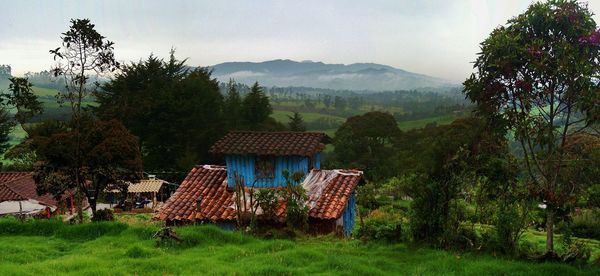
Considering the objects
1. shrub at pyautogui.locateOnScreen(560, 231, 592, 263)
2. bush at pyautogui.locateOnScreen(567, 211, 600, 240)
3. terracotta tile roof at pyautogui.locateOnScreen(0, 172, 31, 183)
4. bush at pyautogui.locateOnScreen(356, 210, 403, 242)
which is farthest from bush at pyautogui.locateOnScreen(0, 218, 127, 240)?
bush at pyautogui.locateOnScreen(567, 211, 600, 240)

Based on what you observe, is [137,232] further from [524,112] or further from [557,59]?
[557,59]

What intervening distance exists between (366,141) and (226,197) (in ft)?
140

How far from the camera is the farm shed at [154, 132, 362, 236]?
19.2 meters

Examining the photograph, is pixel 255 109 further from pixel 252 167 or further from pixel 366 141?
pixel 252 167

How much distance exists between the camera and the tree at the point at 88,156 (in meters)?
18.6

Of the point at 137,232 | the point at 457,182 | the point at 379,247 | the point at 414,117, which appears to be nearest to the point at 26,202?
the point at 137,232

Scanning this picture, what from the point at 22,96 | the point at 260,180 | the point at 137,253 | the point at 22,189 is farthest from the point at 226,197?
the point at 22,189

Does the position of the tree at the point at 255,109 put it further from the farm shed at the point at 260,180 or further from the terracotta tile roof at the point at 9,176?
the farm shed at the point at 260,180

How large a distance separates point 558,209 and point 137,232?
39.7 ft

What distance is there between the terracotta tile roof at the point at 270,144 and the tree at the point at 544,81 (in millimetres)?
9659

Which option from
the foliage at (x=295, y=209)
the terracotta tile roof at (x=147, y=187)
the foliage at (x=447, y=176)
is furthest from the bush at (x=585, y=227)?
the terracotta tile roof at (x=147, y=187)

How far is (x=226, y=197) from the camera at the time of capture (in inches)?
804

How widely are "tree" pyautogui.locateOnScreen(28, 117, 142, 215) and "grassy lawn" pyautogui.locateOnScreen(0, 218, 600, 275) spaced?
3.68 meters

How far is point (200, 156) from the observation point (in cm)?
4997
